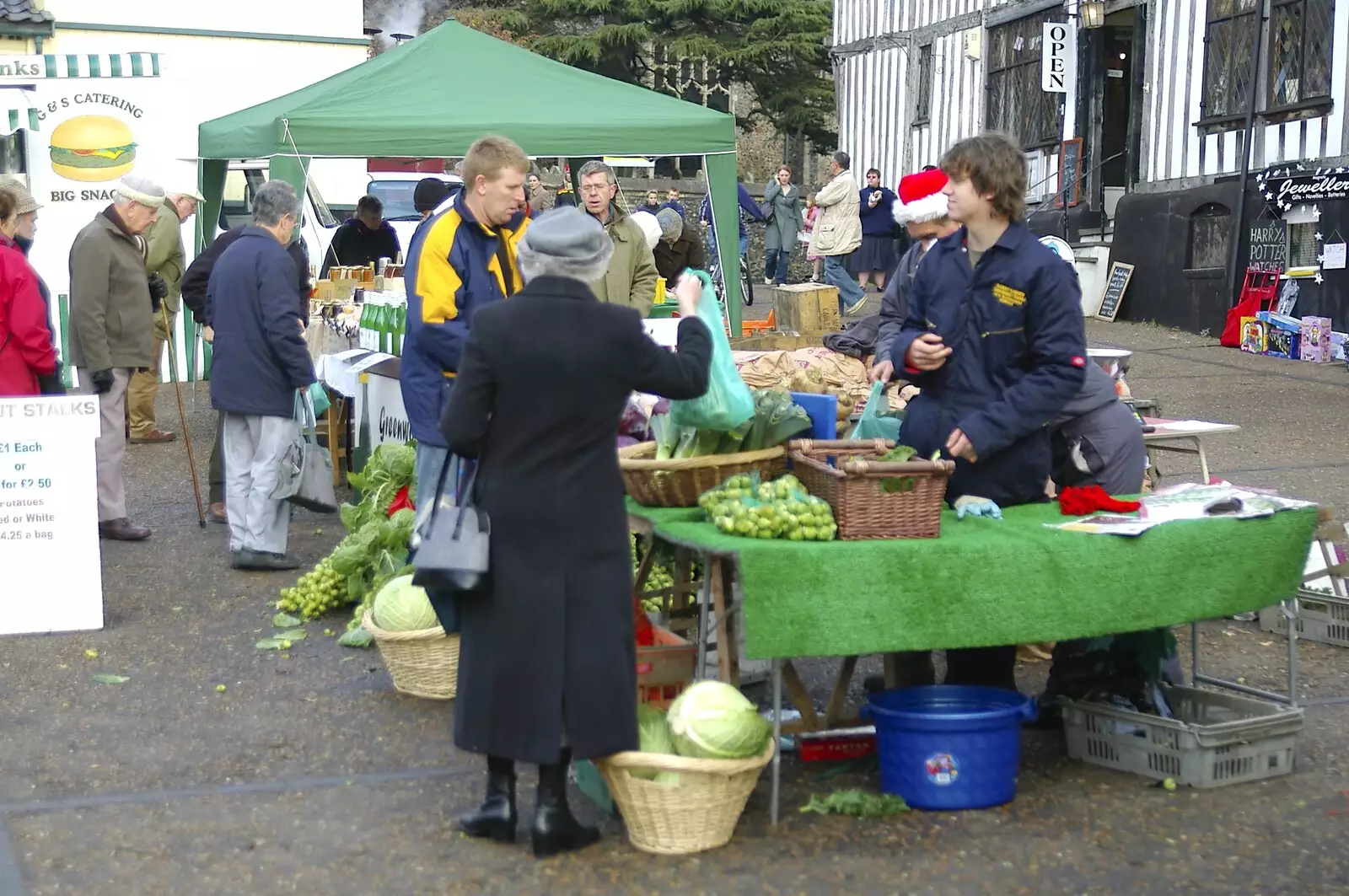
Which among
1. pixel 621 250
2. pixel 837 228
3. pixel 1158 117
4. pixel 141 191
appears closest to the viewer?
pixel 141 191

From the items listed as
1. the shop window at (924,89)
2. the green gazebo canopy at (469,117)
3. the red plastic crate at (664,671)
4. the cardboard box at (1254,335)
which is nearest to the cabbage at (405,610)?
the red plastic crate at (664,671)

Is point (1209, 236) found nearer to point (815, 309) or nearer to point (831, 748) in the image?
point (815, 309)

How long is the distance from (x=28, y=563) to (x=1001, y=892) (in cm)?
460

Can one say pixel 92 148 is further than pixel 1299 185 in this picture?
No

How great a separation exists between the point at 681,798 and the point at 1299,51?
46.1ft

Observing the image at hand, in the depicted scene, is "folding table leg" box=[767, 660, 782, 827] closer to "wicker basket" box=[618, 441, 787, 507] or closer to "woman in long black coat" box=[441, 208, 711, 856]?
"woman in long black coat" box=[441, 208, 711, 856]

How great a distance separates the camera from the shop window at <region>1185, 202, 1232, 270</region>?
17094mm

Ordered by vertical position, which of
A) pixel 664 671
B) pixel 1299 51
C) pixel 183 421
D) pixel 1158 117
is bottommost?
pixel 664 671

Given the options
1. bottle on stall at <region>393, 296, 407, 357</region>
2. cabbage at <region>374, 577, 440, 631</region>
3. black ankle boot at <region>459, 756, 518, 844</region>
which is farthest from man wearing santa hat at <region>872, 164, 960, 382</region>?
bottle on stall at <region>393, 296, 407, 357</region>

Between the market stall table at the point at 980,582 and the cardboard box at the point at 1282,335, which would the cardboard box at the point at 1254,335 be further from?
the market stall table at the point at 980,582

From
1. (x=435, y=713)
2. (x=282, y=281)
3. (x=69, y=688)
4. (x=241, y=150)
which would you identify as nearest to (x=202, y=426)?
(x=241, y=150)

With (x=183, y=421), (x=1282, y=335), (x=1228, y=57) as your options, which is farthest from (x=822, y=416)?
(x=1228, y=57)

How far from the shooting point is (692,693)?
4.34 m

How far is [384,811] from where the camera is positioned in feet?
15.6
